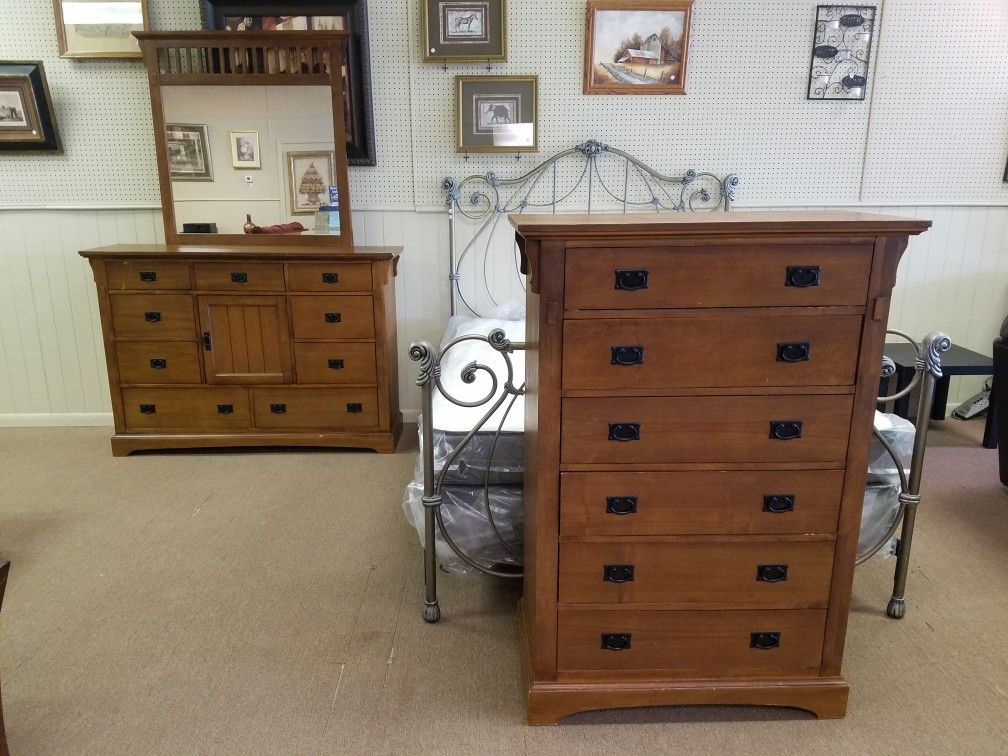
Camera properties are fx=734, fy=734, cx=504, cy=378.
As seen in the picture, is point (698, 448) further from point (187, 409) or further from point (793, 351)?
A: point (187, 409)

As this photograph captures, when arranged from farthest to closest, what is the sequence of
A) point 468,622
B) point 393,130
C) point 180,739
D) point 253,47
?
point 393,130 < point 253,47 < point 468,622 < point 180,739

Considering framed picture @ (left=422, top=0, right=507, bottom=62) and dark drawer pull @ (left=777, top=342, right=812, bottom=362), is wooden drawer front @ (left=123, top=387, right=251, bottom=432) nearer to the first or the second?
framed picture @ (left=422, top=0, right=507, bottom=62)

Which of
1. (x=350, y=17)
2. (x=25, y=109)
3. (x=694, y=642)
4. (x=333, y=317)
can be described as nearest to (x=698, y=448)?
(x=694, y=642)

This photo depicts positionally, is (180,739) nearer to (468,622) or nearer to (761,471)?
(468,622)

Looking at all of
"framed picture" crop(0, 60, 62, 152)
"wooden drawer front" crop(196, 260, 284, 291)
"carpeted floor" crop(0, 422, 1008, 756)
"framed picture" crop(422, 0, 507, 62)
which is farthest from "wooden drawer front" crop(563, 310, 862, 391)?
"framed picture" crop(0, 60, 62, 152)

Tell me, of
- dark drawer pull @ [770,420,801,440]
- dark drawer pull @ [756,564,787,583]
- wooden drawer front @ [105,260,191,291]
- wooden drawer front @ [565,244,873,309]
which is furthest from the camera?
wooden drawer front @ [105,260,191,291]

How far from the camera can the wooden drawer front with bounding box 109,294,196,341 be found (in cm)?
346

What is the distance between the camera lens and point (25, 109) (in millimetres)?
3625

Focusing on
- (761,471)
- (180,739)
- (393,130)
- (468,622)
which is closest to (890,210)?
(393,130)

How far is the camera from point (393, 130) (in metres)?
3.75

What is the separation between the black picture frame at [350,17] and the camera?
140 inches

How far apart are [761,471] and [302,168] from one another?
113 inches

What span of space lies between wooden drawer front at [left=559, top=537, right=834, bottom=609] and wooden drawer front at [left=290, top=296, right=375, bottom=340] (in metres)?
2.08

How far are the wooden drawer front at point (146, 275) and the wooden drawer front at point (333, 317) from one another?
1.72ft
